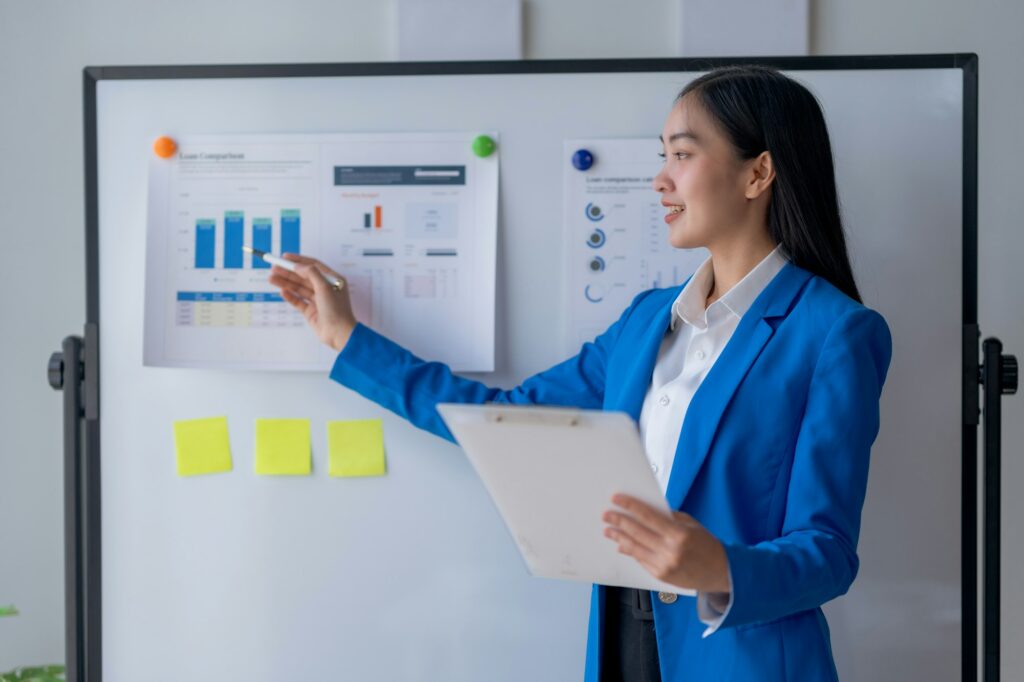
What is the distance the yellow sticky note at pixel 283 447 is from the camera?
5.42ft

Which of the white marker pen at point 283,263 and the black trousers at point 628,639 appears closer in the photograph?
the black trousers at point 628,639

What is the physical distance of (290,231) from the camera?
5.41 feet

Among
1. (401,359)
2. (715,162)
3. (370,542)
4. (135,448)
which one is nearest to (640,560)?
(715,162)

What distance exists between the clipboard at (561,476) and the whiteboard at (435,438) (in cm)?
59

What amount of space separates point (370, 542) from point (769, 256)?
0.85 metres

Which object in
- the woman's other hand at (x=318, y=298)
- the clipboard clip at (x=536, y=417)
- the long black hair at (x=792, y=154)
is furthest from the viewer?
the woman's other hand at (x=318, y=298)

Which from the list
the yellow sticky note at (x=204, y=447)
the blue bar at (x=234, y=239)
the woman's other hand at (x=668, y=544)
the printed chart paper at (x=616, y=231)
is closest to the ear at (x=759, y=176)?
the printed chart paper at (x=616, y=231)

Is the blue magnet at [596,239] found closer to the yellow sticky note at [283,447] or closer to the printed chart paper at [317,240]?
the printed chart paper at [317,240]

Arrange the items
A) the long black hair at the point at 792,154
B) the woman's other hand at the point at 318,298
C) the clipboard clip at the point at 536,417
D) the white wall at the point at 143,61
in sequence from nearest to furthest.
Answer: the clipboard clip at the point at 536,417, the long black hair at the point at 792,154, the woman's other hand at the point at 318,298, the white wall at the point at 143,61

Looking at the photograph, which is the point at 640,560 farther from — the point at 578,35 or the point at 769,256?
the point at 578,35

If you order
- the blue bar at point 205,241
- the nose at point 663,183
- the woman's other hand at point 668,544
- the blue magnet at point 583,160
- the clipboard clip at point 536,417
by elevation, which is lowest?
the woman's other hand at point 668,544

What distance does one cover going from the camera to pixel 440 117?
5.37ft

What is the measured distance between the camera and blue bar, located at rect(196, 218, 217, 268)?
1652 mm

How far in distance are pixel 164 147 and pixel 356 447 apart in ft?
2.04
